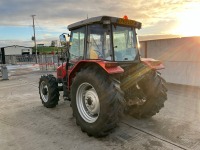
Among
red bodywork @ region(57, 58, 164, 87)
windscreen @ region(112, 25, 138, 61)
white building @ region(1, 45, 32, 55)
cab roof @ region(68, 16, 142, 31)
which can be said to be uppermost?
white building @ region(1, 45, 32, 55)

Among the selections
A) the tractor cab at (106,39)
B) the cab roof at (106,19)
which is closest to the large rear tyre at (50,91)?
the tractor cab at (106,39)

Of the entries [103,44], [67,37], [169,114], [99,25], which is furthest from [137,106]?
[67,37]

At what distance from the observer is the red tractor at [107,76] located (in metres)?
3.43

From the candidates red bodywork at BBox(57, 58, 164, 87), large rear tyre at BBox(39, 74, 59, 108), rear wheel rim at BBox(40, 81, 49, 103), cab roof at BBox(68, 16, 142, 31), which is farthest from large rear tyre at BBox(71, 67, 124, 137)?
rear wheel rim at BBox(40, 81, 49, 103)

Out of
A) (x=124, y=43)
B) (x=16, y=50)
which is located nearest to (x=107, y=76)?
(x=124, y=43)

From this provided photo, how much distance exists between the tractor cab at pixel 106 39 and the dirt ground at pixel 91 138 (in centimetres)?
149

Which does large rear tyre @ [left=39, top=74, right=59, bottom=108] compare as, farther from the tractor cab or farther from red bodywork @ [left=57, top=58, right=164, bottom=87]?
the tractor cab

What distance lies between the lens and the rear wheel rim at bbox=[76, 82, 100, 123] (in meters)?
3.86

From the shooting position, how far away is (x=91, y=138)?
3.70 m

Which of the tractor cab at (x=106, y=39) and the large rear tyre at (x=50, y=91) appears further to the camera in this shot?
the large rear tyre at (x=50, y=91)

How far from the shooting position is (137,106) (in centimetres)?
458

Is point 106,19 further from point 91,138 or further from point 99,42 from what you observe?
point 91,138

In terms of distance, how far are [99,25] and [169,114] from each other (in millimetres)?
2832

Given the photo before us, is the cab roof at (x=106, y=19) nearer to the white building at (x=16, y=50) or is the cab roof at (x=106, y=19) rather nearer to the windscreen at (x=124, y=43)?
the windscreen at (x=124, y=43)
